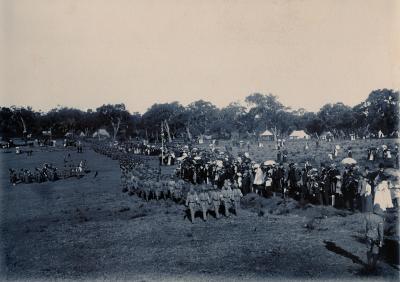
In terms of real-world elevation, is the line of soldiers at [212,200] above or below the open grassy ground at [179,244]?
above

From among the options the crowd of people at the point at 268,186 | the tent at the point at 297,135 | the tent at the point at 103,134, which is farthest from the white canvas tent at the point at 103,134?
Result: the crowd of people at the point at 268,186

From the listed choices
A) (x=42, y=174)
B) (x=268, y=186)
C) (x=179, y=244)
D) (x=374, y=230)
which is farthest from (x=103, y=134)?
(x=374, y=230)

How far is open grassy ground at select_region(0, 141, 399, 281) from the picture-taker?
10.9 m

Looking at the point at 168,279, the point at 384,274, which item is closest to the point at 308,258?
the point at 384,274

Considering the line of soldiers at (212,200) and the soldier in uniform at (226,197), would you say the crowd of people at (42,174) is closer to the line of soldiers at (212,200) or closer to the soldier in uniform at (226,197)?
the line of soldiers at (212,200)

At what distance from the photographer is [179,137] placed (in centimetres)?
10712

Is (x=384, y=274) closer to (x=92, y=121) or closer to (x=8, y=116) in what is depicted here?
(x=8, y=116)

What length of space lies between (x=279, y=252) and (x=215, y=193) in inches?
193

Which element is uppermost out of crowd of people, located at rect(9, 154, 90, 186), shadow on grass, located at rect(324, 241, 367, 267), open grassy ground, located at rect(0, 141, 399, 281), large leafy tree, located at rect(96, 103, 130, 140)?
large leafy tree, located at rect(96, 103, 130, 140)

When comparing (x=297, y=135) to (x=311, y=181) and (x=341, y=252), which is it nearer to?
(x=311, y=181)

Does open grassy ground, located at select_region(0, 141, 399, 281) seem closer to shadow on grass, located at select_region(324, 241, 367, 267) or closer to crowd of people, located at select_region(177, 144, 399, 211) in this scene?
shadow on grass, located at select_region(324, 241, 367, 267)

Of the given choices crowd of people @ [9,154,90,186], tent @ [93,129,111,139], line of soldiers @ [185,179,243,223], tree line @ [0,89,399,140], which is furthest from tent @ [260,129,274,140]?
line of soldiers @ [185,179,243,223]

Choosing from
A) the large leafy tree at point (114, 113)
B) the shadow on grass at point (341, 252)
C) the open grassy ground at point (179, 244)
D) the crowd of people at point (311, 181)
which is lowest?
the open grassy ground at point (179, 244)

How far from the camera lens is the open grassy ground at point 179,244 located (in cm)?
1091
